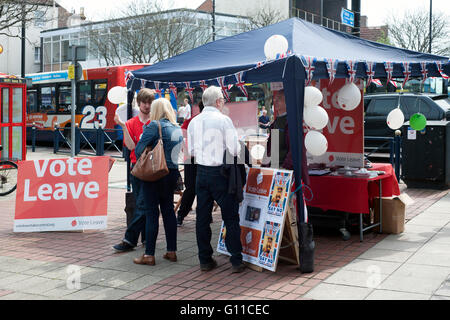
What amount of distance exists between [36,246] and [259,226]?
3.02m

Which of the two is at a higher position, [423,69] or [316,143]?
[423,69]

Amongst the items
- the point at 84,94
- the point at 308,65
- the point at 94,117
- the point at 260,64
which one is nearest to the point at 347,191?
the point at 308,65

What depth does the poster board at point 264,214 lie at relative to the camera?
5.57 meters

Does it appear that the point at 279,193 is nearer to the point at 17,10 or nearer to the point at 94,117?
the point at 17,10

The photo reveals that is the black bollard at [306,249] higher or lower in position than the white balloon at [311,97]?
lower

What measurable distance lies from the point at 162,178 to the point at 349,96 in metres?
2.84

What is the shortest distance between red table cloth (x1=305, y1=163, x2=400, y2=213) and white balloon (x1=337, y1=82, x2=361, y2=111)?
1.00 m

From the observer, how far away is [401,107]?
50.4 feet

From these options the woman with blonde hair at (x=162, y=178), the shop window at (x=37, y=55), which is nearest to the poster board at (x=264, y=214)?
the woman with blonde hair at (x=162, y=178)

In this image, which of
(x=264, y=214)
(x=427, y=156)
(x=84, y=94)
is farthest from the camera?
(x=84, y=94)

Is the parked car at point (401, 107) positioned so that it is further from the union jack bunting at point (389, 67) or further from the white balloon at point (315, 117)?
the white balloon at point (315, 117)

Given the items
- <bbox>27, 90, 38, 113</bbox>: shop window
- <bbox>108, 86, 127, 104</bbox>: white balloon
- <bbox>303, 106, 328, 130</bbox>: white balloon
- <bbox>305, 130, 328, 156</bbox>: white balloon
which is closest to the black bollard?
<bbox>305, 130, 328, 156</bbox>: white balloon

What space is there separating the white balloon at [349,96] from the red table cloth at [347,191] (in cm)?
100

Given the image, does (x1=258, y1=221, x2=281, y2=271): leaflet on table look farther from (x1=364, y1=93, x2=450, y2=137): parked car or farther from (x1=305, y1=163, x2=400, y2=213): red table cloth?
(x1=364, y1=93, x2=450, y2=137): parked car
